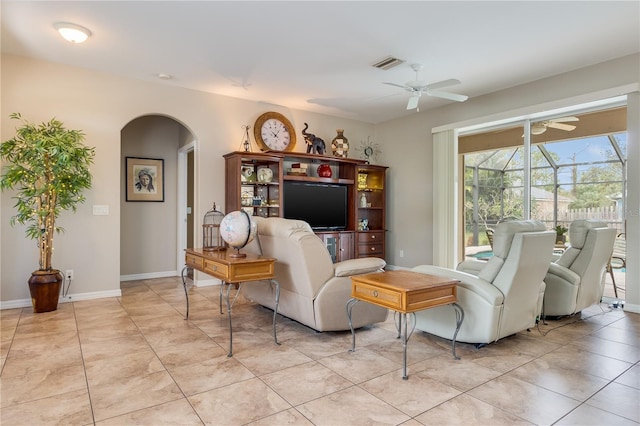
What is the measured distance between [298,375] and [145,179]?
464cm

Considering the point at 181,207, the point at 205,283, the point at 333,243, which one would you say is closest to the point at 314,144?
the point at 333,243

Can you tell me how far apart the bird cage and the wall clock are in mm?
1618

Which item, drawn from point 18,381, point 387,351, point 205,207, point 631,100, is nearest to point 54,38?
point 205,207

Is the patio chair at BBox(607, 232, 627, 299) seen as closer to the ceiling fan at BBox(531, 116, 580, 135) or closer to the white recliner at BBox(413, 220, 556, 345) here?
the ceiling fan at BBox(531, 116, 580, 135)

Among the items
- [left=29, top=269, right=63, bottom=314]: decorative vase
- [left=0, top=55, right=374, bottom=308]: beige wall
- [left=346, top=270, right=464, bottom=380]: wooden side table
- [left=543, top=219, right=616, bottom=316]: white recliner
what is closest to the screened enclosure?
[left=543, top=219, right=616, bottom=316]: white recliner

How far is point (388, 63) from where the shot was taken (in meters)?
4.23

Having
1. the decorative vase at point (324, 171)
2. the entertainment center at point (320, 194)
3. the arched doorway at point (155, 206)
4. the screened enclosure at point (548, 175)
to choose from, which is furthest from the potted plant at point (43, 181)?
the screened enclosure at point (548, 175)

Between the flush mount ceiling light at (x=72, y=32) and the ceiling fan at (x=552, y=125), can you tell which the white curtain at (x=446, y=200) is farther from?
the flush mount ceiling light at (x=72, y=32)

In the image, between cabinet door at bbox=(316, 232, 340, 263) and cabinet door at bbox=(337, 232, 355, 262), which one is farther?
cabinet door at bbox=(337, 232, 355, 262)

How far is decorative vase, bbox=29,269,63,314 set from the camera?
3818mm

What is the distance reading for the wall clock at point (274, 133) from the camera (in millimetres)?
5711

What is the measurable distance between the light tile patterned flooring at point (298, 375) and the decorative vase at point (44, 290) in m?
0.28

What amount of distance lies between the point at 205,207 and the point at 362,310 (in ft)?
9.89

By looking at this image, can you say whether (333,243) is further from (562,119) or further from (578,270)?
(562,119)
